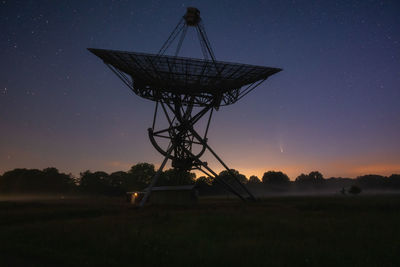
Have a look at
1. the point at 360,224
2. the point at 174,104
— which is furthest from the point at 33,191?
the point at 360,224

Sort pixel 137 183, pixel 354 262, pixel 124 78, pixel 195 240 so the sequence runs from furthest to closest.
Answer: pixel 137 183 → pixel 124 78 → pixel 195 240 → pixel 354 262

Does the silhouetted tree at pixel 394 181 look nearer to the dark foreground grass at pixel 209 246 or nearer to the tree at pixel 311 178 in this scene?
the tree at pixel 311 178

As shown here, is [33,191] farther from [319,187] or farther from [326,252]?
[319,187]

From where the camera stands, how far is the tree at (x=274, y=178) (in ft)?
500

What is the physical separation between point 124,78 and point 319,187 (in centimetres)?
17709

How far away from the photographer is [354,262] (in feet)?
21.2

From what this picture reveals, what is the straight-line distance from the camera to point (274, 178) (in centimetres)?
15400

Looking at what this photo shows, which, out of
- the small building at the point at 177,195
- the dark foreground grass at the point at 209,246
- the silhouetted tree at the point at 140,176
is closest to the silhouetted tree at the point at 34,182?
the silhouetted tree at the point at 140,176

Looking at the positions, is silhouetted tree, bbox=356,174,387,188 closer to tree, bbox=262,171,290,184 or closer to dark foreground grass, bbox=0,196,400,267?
tree, bbox=262,171,290,184

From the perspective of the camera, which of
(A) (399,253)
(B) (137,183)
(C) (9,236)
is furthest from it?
(B) (137,183)

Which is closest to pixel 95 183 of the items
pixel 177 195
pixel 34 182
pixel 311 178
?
pixel 34 182

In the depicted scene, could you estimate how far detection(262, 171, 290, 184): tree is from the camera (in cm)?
15238

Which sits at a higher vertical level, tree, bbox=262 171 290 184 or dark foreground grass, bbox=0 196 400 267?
tree, bbox=262 171 290 184

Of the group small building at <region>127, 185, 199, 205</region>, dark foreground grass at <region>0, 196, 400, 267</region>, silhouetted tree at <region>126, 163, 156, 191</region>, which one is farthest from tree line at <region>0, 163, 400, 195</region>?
dark foreground grass at <region>0, 196, 400, 267</region>
